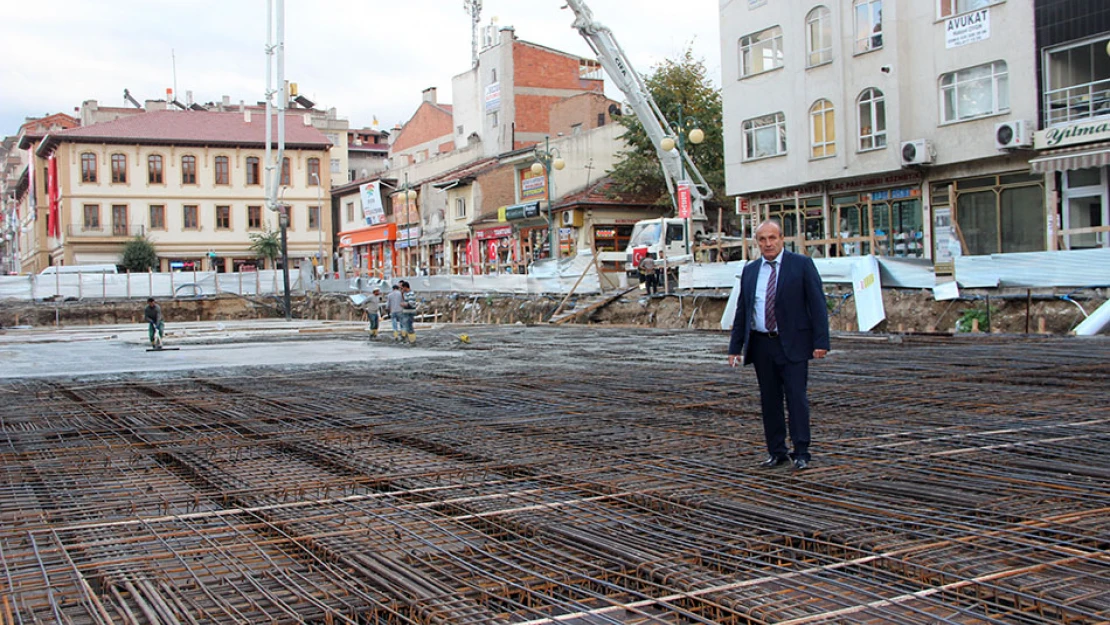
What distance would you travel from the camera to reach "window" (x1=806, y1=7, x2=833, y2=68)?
32.7 metres

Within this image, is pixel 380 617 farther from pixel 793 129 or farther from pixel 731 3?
pixel 731 3

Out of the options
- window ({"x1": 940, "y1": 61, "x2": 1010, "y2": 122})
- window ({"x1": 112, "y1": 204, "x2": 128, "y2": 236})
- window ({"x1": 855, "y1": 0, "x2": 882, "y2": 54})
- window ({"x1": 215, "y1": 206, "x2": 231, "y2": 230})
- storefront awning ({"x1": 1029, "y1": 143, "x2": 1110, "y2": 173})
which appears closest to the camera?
storefront awning ({"x1": 1029, "y1": 143, "x2": 1110, "y2": 173})

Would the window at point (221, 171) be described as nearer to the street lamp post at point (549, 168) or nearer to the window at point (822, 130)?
the street lamp post at point (549, 168)

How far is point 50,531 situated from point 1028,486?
5.31 meters

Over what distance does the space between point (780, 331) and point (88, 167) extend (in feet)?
212

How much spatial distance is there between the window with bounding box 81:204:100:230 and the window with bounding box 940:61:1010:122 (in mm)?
51552

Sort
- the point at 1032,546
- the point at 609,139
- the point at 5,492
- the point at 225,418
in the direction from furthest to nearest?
the point at 609,139 < the point at 225,418 < the point at 5,492 < the point at 1032,546

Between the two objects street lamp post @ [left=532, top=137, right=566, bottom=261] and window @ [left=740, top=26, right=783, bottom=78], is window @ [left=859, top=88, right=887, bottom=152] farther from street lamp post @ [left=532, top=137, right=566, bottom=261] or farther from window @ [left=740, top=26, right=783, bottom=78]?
street lamp post @ [left=532, top=137, right=566, bottom=261]

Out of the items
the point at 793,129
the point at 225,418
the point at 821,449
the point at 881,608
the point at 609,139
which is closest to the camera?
the point at 881,608

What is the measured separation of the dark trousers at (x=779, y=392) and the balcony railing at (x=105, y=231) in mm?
63335

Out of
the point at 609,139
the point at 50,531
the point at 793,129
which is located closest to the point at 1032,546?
the point at 50,531

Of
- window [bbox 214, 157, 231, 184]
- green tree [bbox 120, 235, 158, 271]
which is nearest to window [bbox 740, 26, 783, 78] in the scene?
green tree [bbox 120, 235, 158, 271]

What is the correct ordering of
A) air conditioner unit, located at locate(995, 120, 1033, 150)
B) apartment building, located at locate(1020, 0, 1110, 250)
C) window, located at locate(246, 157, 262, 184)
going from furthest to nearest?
window, located at locate(246, 157, 262, 184), air conditioner unit, located at locate(995, 120, 1033, 150), apartment building, located at locate(1020, 0, 1110, 250)

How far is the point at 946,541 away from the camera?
185 inches
